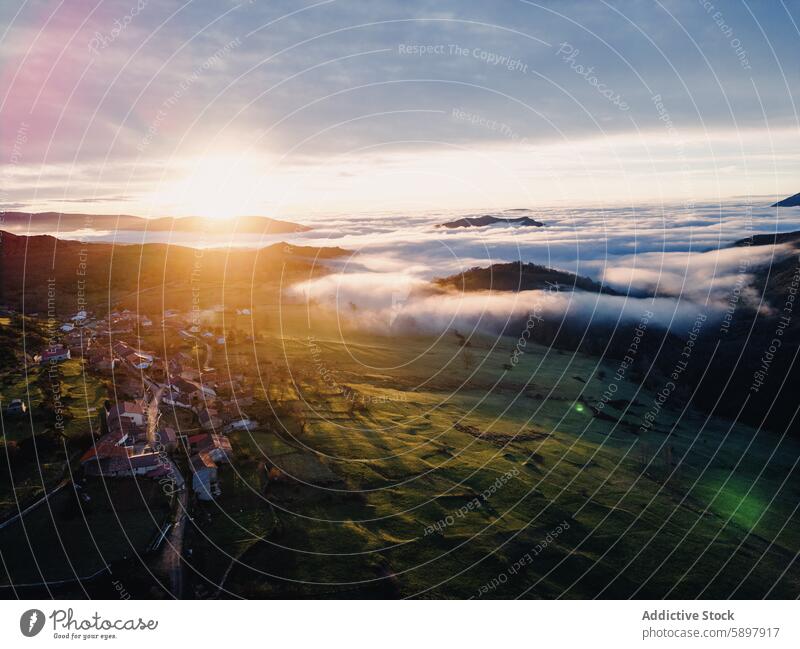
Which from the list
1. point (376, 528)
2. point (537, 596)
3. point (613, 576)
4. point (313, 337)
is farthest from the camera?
point (313, 337)

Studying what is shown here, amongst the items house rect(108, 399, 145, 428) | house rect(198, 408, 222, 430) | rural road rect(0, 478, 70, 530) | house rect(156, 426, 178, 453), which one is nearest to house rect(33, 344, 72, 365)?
house rect(108, 399, 145, 428)

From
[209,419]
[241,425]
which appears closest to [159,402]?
[209,419]

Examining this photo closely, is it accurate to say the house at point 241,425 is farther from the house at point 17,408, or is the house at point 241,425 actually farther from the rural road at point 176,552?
the house at point 17,408

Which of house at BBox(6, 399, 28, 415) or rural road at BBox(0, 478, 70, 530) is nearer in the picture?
rural road at BBox(0, 478, 70, 530)

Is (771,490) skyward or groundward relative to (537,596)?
groundward

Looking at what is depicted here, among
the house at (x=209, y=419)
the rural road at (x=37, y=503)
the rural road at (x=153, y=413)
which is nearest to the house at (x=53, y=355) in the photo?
the rural road at (x=153, y=413)

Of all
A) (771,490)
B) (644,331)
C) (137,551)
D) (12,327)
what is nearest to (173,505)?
(137,551)

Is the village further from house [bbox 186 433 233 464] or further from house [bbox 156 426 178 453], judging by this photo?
house [bbox 186 433 233 464]
